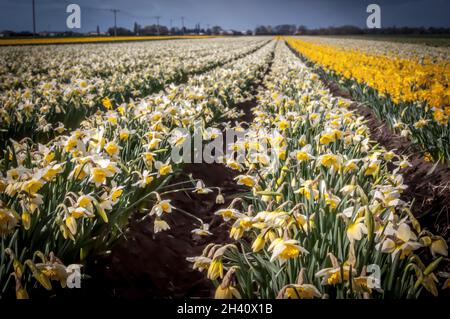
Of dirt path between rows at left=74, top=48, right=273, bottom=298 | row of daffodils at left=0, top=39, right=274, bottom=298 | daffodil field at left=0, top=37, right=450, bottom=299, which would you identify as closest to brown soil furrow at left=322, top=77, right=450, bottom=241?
daffodil field at left=0, top=37, right=450, bottom=299

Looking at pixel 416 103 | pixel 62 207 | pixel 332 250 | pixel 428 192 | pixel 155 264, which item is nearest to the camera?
pixel 332 250

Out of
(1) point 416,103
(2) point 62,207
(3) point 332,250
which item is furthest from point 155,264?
(1) point 416,103

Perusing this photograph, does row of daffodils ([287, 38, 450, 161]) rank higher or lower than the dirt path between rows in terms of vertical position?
higher

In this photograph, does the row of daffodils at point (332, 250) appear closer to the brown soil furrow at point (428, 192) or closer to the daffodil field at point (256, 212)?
the daffodil field at point (256, 212)

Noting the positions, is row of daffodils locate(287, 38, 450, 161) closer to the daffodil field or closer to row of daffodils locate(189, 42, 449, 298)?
the daffodil field

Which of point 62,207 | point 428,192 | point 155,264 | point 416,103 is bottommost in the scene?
point 155,264

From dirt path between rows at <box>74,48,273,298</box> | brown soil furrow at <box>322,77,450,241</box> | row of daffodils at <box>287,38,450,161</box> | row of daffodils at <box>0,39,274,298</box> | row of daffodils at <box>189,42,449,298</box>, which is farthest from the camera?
row of daffodils at <box>287,38,450,161</box>

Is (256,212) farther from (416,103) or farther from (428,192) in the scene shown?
(416,103)

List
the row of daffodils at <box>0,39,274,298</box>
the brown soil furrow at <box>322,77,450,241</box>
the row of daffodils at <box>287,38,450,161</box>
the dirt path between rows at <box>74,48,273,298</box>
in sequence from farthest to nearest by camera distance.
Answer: the row of daffodils at <box>287,38,450,161</box> < the brown soil furrow at <box>322,77,450,241</box> < the dirt path between rows at <box>74,48,273,298</box> < the row of daffodils at <box>0,39,274,298</box>

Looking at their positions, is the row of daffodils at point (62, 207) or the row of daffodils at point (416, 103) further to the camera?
the row of daffodils at point (416, 103)

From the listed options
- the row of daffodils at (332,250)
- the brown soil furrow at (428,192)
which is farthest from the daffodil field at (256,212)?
the brown soil furrow at (428,192)
